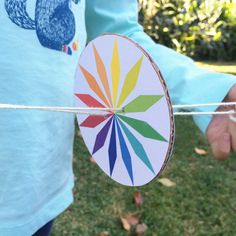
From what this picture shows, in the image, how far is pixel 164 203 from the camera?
1981mm

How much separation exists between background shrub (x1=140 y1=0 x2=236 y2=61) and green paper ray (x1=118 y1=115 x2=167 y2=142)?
392 cm

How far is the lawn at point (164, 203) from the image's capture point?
5.96ft

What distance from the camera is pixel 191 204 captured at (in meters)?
2.00

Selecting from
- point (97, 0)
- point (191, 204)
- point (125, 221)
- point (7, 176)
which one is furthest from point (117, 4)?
point (191, 204)

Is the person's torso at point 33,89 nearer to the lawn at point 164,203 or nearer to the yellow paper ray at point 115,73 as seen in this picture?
the yellow paper ray at point 115,73

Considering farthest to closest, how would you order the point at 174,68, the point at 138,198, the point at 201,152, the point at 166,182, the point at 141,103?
the point at 201,152 < the point at 166,182 < the point at 138,198 < the point at 174,68 < the point at 141,103

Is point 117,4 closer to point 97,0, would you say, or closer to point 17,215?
point 97,0

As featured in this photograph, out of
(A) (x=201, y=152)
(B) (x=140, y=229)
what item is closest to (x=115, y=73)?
(B) (x=140, y=229)

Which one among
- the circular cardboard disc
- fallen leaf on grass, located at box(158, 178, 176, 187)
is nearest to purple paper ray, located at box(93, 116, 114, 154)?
the circular cardboard disc

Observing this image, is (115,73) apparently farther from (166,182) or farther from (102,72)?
(166,182)

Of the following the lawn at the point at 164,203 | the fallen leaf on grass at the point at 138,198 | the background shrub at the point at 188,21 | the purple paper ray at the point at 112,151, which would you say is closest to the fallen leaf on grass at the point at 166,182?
the lawn at the point at 164,203

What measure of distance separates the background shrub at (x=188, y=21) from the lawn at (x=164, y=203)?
2363mm

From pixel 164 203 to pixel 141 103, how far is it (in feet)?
4.57

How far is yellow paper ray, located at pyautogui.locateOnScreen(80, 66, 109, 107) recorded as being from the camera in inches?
26.9
